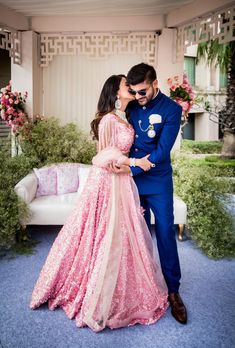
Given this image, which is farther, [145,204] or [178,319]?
[145,204]

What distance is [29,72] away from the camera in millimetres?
5062

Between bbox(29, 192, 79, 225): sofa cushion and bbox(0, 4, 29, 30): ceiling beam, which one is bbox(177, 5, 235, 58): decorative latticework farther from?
bbox(29, 192, 79, 225): sofa cushion

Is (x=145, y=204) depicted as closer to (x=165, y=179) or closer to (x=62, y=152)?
(x=165, y=179)

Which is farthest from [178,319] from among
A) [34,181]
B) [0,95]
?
[0,95]

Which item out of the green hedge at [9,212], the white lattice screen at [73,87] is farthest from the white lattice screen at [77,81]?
the green hedge at [9,212]

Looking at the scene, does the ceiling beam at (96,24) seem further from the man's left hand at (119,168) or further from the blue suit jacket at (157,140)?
the man's left hand at (119,168)

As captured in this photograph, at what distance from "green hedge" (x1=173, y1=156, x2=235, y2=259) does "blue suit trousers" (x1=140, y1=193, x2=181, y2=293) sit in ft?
3.85

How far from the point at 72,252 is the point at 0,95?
10.3 ft

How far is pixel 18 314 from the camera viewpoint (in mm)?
2598

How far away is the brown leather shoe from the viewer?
2.54 m

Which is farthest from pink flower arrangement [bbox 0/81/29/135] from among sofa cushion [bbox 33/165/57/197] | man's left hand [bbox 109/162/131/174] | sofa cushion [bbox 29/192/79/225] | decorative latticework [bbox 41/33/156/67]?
man's left hand [bbox 109/162/131/174]

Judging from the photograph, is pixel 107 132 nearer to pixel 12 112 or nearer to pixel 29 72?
pixel 12 112

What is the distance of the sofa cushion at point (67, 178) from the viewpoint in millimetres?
4426

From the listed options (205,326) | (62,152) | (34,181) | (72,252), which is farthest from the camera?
(62,152)
